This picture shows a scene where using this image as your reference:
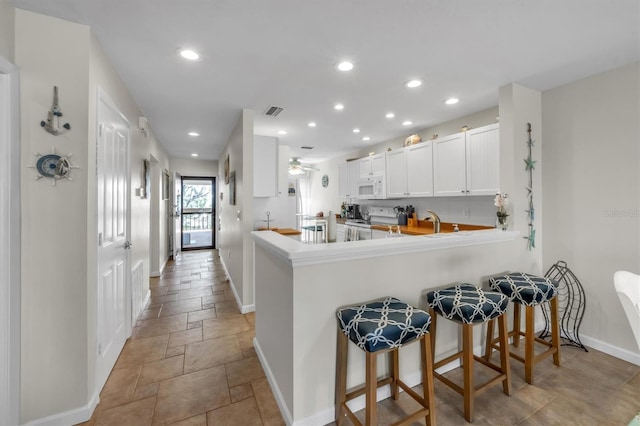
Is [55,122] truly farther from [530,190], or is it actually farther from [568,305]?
[568,305]

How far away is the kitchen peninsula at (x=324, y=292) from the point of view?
1.56 metres

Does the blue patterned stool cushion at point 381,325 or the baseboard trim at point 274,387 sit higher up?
the blue patterned stool cushion at point 381,325

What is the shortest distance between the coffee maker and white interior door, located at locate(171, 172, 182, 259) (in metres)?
4.06

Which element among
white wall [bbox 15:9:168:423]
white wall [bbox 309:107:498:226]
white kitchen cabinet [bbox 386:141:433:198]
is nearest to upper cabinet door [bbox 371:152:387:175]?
white kitchen cabinet [bbox 386:141:433:198]

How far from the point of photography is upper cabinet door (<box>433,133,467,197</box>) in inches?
132

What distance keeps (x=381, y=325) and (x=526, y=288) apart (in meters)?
1.38

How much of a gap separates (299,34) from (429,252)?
5.77 ft

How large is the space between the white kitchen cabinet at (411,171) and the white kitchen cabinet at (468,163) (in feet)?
0.38

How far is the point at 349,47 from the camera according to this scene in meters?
1.95

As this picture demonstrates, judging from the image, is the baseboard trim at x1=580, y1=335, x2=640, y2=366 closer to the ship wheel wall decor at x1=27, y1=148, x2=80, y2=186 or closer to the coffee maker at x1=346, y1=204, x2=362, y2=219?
the coffee maker at x1=346, y1=204, x2=362, y2=219

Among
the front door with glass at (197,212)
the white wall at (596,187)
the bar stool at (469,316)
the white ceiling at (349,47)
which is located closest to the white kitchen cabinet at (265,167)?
the white ceiling at (349,47)

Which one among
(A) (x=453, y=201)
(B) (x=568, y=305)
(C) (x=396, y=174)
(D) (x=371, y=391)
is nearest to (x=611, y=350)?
(B) (x=568, y=305)

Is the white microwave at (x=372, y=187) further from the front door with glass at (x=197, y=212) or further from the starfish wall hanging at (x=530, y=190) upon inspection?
the front door with glass at (x=197, y=212)

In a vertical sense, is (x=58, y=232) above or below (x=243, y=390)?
above
